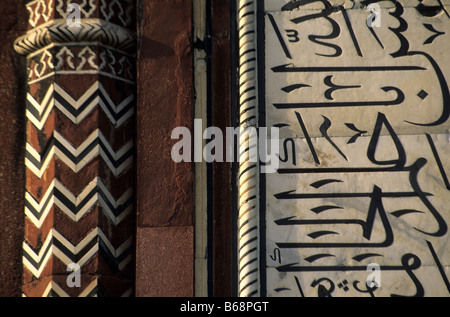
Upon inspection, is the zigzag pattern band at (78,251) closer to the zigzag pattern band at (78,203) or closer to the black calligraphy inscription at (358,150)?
the zigzag pattern band at (78,203)

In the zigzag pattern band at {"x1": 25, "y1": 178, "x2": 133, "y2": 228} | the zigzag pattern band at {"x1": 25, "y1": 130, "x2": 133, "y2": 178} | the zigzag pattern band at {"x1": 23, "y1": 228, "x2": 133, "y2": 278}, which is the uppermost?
the zigzag pattern band at {"x1": 25, "y1": 130, "x2": 133, "y2": 178}

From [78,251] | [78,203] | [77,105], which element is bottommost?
[78,251]

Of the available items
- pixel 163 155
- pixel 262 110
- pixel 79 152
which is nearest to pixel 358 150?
pixel 262 110

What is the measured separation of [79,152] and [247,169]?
0.46 m

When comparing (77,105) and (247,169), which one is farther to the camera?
(77,105)

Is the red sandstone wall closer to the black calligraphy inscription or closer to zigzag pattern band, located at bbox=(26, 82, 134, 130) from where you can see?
zigzag pattern band, located at bbox=(26, 82, 134, 130)

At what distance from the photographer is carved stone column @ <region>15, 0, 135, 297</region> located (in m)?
2.90

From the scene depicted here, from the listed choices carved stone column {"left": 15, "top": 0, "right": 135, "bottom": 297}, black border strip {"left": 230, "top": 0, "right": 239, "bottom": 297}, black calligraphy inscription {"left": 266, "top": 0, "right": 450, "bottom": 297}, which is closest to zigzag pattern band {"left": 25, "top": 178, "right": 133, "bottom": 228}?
carved stone column {"left": 15, "top": 0, "right": 135, "bottom": 297}

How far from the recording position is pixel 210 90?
297 centimetres

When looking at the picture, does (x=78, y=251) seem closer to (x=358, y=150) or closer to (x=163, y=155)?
(x=163, y=155)

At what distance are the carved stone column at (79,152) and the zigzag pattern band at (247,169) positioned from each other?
33 centimetres

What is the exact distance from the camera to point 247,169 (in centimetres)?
286

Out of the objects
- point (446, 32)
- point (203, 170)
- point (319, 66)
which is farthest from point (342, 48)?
point (203, 170)

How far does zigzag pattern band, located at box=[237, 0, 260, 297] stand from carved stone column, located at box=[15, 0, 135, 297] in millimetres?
331
